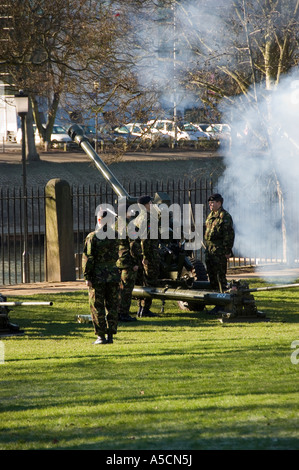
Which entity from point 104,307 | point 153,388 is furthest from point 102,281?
point 153,388

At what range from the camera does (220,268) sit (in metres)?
12.7

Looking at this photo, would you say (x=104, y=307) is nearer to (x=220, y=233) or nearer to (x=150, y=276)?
(x=150, y=276)

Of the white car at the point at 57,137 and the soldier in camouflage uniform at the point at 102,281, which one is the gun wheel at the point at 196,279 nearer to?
the soldier in camouflage uniform at the point at 102,281

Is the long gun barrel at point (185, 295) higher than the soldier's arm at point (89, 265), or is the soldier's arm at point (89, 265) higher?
the soldier's arm at point (89, 265)

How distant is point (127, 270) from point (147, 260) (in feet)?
1.63

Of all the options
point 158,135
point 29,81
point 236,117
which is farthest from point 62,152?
point 236,117

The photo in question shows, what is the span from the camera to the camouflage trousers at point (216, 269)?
12.7 meters

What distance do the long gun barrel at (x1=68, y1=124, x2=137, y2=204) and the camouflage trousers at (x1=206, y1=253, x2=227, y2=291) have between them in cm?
214

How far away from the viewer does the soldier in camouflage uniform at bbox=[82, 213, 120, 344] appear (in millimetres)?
10156

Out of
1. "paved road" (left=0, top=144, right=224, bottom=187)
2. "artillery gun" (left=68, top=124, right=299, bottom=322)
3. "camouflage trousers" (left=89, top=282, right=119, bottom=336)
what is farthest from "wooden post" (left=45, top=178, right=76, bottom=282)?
"paved road" (left=0, top=144, right=224, bottom=187)

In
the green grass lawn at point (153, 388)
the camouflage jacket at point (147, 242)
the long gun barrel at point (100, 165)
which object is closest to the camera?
the green grass lawn at point (153, 388)

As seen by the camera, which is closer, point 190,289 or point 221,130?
point 190,289

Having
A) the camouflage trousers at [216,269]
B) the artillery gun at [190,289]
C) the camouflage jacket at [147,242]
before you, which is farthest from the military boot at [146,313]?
the camouflage trousers at [216,269]

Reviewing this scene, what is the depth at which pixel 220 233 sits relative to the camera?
502 inches
